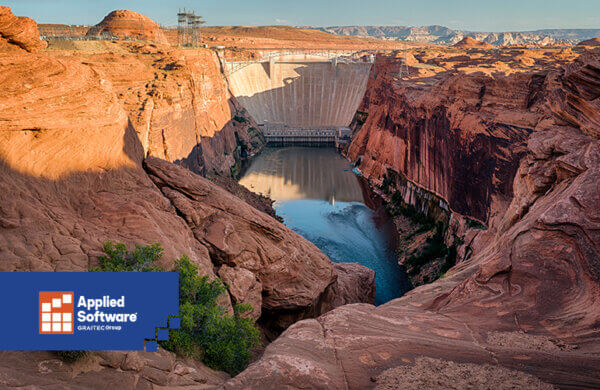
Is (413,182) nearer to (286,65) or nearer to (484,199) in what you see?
(484,199)

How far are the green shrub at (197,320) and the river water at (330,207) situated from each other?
20.2 m

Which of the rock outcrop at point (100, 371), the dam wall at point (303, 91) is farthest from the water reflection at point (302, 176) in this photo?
the rock outcrop at point (100, 371)

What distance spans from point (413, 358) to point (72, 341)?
825 centimetres

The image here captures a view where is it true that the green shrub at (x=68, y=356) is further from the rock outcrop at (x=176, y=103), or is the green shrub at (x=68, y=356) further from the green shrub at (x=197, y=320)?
the rock outcrop at (x=176, y=103)

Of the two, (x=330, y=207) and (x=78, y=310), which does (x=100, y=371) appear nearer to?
(x=78, y=310)

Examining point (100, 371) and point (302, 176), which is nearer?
point (100, 371)

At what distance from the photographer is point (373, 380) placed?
10219 millimetres

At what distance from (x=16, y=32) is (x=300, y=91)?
79.1m

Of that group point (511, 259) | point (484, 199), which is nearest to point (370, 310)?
point (511, 259)

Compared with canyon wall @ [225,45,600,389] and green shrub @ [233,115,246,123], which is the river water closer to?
green shrub @ [233,115,246,123]

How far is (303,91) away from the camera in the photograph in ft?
298

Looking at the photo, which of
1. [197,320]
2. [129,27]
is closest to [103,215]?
[197,320]

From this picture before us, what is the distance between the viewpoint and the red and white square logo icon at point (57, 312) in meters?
8.80

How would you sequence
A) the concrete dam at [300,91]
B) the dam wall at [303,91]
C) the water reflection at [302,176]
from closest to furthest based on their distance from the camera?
the water reflection at [302,176], the concrete dam at [300,91], the dam wall at [303,91]
